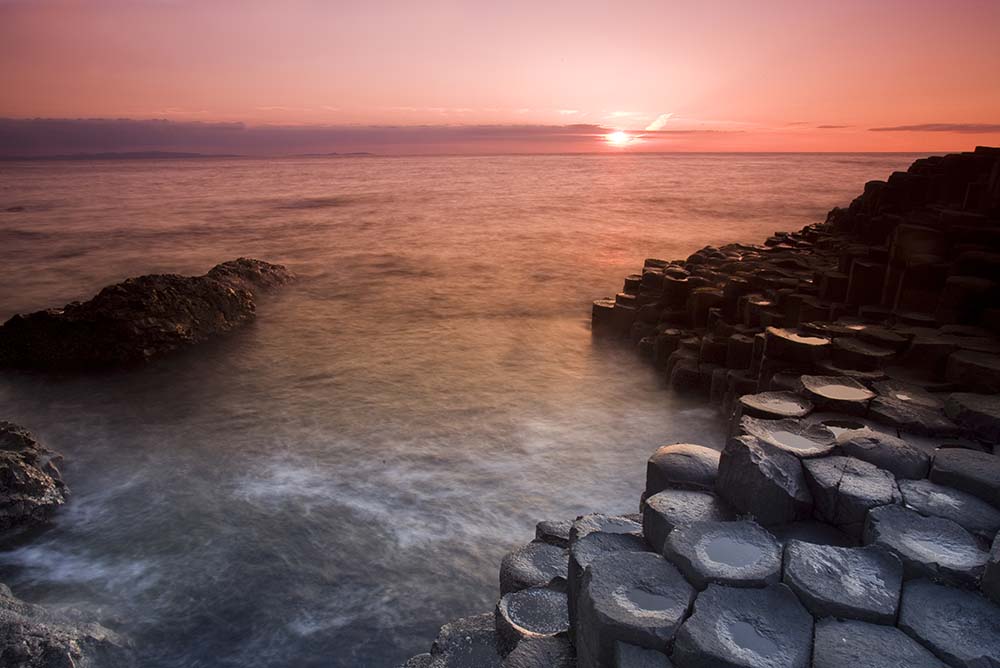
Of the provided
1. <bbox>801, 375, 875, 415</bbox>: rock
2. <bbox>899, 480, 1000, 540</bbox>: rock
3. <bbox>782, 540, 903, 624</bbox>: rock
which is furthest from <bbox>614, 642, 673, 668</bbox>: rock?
<bbox>801, 375, 875, 415</bbox>: rock

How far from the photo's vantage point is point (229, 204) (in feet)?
131

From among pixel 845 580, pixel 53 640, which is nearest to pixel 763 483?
pixel 845 580

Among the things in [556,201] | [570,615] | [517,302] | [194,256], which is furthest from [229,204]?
[570,615]

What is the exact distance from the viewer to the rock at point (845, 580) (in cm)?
284

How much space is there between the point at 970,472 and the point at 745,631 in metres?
2.27

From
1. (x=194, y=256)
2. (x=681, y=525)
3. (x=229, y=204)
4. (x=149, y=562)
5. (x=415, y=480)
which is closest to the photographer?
(x=681, y=525)

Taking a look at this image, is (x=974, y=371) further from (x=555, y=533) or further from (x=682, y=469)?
(x=555, y=533)

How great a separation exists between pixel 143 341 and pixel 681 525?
10.8 metres

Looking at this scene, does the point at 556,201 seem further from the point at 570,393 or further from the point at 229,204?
the point at 570,393

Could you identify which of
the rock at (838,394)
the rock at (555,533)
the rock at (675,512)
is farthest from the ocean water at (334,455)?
the rock at (838,394)

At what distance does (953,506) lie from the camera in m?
3.63

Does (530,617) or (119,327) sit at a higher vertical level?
(530,617)

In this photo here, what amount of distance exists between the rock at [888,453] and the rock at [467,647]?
9.24ft

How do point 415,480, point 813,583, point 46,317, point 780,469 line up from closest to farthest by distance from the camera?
point 813,583 → point 780,469 → point 415,480 → point 46,317
